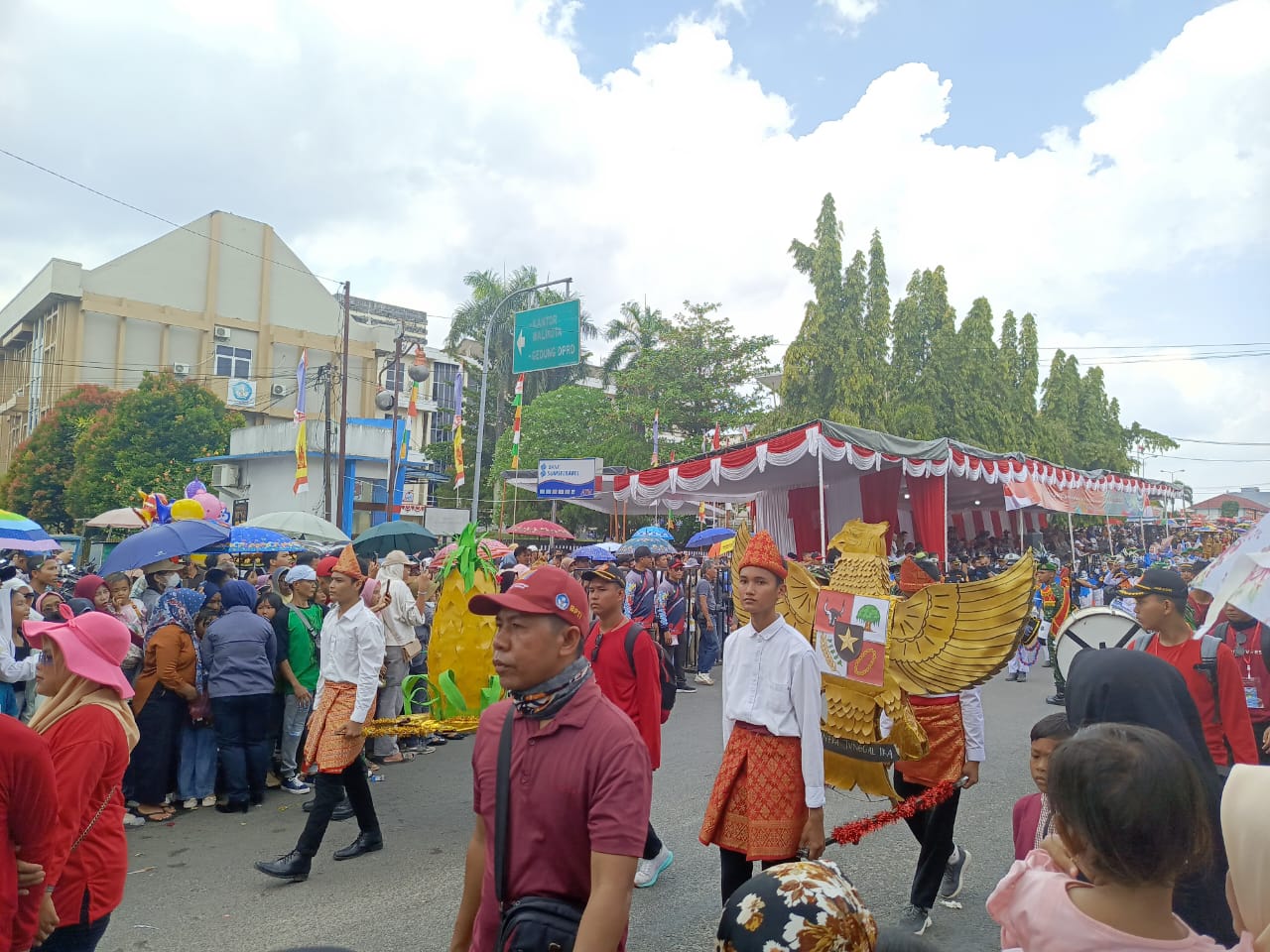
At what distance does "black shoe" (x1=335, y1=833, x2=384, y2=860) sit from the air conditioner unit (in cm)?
2725

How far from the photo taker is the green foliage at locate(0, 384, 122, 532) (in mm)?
27438

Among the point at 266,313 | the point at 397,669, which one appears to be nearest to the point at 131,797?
the point at 397,669

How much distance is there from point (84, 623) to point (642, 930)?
2646 millimetres

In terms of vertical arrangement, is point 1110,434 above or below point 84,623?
above

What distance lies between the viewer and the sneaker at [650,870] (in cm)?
430

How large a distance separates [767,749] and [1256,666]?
10.8ft

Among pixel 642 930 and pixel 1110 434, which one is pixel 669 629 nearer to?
pixel 642 930

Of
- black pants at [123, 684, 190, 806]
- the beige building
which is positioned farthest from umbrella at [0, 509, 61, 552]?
the beige building

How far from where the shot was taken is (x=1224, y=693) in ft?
11.9

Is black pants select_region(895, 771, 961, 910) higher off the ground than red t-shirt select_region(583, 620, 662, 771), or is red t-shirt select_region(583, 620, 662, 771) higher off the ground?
red t-shirt select_region(583, 620, 662, 771)

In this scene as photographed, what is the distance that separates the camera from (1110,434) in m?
42.6

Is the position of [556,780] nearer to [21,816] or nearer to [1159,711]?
[21,816]

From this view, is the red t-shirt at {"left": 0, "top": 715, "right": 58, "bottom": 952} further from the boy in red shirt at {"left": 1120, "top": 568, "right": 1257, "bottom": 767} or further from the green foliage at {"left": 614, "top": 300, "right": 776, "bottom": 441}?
the green foliage at {"left": 614, "top": 300, "right": 776, "bottom": 441}

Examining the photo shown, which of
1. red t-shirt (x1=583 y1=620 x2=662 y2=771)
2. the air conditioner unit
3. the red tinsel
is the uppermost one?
the air conditioner unit
